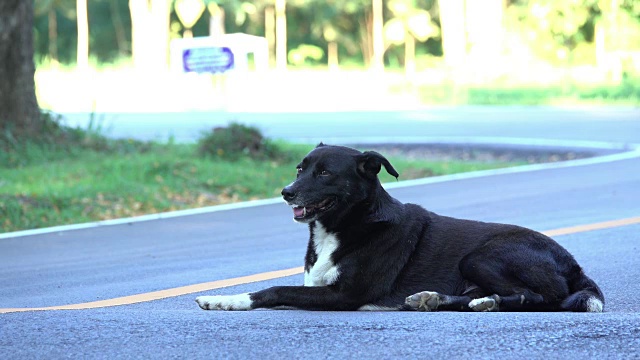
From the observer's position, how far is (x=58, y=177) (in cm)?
1434

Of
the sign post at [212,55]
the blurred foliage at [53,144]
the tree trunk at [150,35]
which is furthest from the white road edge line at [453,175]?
the tree trunk at [150,35]

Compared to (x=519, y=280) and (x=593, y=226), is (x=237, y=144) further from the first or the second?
(x=519, y=280)

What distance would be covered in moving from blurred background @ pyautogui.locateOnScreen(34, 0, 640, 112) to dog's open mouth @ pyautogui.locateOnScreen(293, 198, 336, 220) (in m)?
17.9

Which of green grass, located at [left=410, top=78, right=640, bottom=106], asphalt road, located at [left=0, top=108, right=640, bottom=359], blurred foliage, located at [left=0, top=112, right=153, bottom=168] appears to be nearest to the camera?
asphalt road, located at [left=0, top=108, right=640, bottom=359]

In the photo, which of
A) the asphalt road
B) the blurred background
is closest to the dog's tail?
the asphalt road

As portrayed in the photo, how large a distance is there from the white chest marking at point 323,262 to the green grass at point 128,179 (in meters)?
6.05

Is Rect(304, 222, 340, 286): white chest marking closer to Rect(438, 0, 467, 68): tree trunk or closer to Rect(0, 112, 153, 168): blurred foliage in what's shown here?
Rect(0, 112, 153, 168): blurred foliage

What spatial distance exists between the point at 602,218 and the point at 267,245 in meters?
3.56

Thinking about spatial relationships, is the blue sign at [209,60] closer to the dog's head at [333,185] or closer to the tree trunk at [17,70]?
the tree trunk at [17,70]

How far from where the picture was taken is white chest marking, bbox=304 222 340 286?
20.6 feet

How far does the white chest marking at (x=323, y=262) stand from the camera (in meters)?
6.27

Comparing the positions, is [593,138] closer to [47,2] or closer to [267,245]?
[267,245]

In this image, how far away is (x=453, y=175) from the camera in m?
15.8

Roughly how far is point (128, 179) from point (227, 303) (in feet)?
27.7
